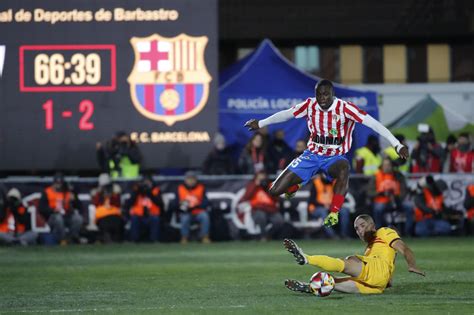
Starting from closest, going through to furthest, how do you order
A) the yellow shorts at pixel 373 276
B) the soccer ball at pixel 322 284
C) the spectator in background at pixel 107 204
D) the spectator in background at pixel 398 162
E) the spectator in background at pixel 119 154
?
the soccer ball at pixel 322 284, the yellow shorts at pixel 373 276, the spectator in background at pixel 119 154, the spectator in background at pixel 107 204, the spectator in background at pixel 398 162

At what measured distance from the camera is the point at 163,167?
19.5 meters

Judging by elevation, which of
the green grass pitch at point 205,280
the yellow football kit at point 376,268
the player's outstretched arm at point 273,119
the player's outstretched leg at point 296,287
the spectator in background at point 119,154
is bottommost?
the green grass pitch at point 205,280

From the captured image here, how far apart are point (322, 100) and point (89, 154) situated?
790 centimetres

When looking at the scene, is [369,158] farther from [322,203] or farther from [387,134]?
Answer: [387,134]

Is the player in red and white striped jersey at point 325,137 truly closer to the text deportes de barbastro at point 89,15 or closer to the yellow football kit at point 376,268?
the yellow football kit at point 376,268

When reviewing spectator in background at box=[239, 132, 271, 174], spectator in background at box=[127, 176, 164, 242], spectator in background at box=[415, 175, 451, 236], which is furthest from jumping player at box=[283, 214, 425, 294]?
spectator in background at box=[239, 132, 271, 174]

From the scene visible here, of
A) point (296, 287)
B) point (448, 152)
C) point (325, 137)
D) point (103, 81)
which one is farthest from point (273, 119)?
point (448, 152)

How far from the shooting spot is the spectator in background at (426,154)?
2120 cm

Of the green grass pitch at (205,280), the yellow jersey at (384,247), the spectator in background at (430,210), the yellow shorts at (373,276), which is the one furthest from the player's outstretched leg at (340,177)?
the spectator in background at (430,210)

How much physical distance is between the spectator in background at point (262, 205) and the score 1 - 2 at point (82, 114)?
2938 mm

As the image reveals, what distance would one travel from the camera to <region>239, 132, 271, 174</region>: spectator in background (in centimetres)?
2041

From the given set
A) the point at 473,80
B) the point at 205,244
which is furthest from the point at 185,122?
the point at 473,80

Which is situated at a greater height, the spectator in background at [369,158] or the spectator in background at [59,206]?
the spectator in background at [369,158]

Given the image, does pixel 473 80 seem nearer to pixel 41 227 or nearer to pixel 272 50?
pixel 272 50
